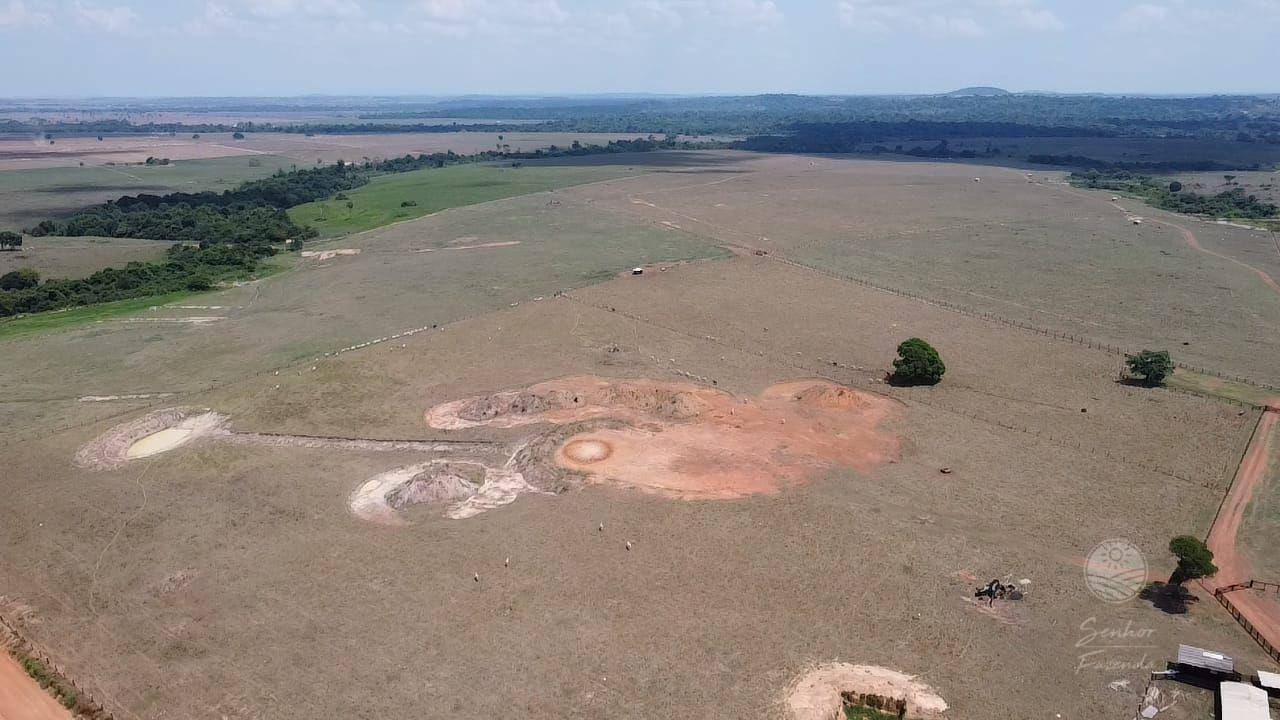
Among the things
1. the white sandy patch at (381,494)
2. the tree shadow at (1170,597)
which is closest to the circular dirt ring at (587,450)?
the white sandy patch at (381,494)

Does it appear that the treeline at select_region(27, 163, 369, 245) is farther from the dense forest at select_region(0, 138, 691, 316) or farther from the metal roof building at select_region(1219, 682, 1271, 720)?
the metal roof building at select_region(1219, 682, 1271, 720)

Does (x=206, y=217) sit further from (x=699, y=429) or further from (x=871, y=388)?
(x=871, y=388)

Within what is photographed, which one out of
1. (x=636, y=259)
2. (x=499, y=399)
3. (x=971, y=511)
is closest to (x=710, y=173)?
(x=636, y=259)

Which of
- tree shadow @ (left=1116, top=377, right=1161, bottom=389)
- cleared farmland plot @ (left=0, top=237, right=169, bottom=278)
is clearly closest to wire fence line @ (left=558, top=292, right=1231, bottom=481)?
tree shadow @ (left=1116, top=377, right=1161, bottom=389)

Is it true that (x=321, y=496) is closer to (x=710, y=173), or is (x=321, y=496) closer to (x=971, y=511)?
(x=971, y=511)

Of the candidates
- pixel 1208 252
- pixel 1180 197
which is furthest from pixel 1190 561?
pixel 1180 197

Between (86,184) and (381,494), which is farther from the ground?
(86,184)
